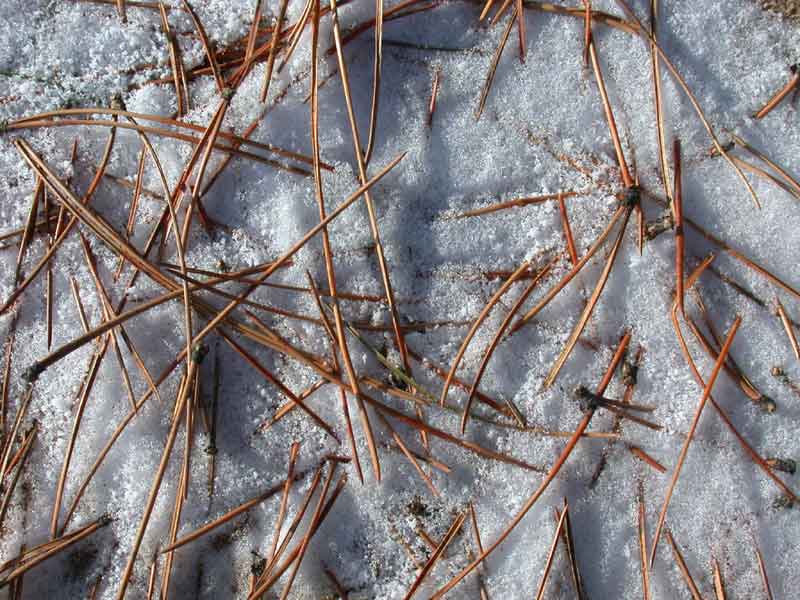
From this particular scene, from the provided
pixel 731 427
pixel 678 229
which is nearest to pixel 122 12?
pixel 678 229

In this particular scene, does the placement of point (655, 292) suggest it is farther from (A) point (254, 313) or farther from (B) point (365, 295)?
(A) point (254, 313)

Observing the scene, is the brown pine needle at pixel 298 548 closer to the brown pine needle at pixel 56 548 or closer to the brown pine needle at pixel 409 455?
the brown pine needle at pixel 409 455

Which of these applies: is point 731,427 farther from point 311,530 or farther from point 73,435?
point 73,435

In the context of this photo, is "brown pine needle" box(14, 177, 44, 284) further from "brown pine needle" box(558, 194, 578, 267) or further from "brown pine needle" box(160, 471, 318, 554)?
"brown pine needle" box(558, 194, 578, 267)

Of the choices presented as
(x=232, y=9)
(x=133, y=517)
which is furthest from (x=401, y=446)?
(x=232, y=9)

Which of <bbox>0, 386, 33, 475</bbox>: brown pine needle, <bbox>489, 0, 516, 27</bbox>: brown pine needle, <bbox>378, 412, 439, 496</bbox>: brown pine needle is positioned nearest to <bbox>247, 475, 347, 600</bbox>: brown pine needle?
<bbox>378, 412, 439, 496</bbox>: brown pine needle
